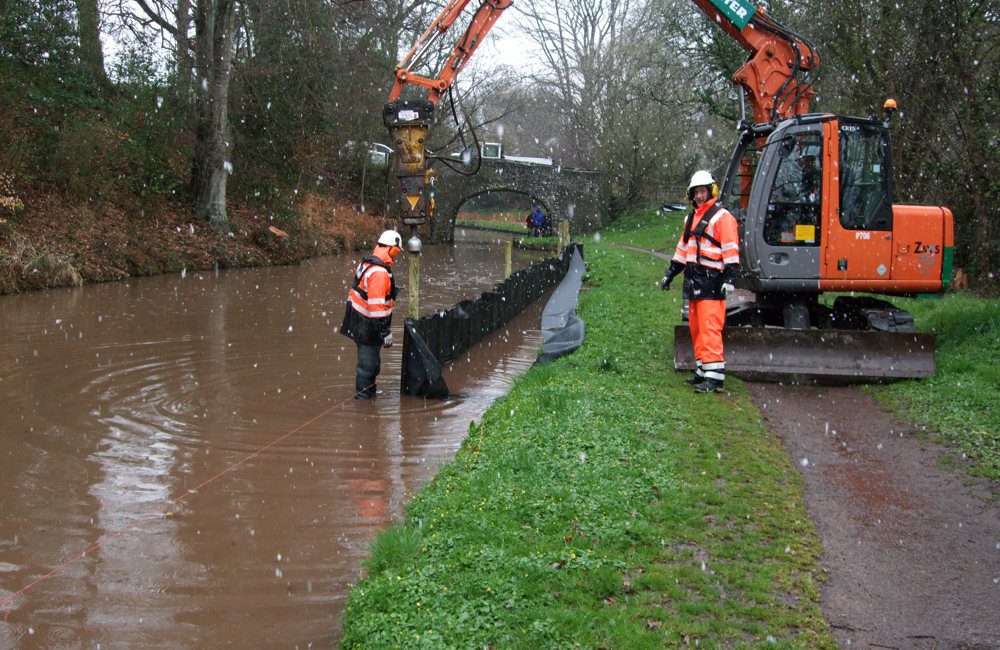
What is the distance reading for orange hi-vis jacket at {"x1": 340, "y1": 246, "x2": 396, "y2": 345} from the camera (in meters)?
9.99

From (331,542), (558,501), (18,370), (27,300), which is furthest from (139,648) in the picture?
(27,300)

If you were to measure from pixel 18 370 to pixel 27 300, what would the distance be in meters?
6.90

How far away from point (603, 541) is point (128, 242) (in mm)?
20445

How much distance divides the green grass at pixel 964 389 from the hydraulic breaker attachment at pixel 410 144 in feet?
23.9

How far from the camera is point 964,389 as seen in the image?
8.91 meters

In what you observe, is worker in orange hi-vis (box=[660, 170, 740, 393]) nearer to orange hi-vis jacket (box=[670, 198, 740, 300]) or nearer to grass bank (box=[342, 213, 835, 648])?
orange hi-vis jacket (box=[670, 198, 740, 300])

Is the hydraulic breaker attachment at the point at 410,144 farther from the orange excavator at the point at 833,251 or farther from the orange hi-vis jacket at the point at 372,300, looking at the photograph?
the orange excavator at the point at 833,251

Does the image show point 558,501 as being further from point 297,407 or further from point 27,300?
point 27,300

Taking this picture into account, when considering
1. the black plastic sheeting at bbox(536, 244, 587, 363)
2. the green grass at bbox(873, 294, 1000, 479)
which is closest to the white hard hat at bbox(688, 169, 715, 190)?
the green grass at bbox(873, 294, 1000, 479)

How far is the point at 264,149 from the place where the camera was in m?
32.6

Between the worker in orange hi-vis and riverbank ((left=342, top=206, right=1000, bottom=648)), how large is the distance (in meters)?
0.40

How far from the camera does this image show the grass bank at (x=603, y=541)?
4285 mm

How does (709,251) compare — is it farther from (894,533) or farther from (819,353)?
(894,533)

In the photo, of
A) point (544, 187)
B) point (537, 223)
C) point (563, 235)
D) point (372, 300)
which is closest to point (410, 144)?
point (372, 300)
